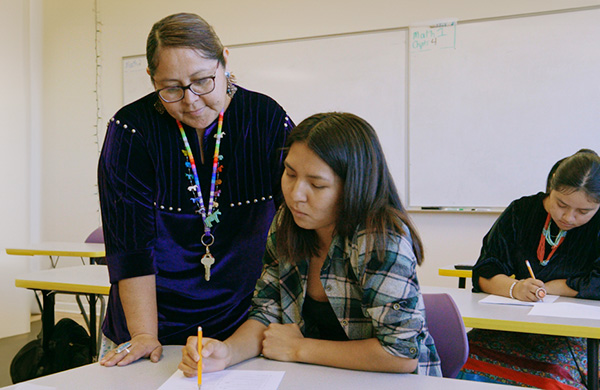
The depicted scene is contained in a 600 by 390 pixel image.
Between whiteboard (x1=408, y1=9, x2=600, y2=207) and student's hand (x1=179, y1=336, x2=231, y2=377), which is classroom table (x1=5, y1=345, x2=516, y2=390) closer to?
student's hand (x1=179, y1=336, x2=231, y2=377)

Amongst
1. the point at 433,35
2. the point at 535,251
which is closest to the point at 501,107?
the point at 433,35

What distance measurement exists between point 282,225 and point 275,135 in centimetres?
24

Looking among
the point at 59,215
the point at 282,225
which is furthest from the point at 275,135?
the point at 59,215

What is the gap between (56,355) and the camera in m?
2.78

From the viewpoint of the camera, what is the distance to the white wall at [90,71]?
13.2ft

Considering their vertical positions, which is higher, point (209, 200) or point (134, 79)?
A: point (134, 79)

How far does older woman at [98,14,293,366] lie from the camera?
1.23 meters

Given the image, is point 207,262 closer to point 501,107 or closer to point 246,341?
point 246,341

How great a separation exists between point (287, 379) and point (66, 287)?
1907 mm

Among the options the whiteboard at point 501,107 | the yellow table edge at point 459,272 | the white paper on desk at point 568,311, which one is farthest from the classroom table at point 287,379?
the whiteboard at point 501,107

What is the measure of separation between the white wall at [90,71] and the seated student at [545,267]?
4.67 ft

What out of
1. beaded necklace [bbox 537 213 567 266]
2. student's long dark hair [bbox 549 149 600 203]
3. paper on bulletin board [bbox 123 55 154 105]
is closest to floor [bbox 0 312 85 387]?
paper on bulletin board [bbox 123 55 154 105]

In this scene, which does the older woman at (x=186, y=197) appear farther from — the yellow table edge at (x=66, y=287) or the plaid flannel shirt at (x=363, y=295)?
the yellow table edge at (x=66, y=287)

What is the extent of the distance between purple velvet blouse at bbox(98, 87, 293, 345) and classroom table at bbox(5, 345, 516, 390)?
170 mm
